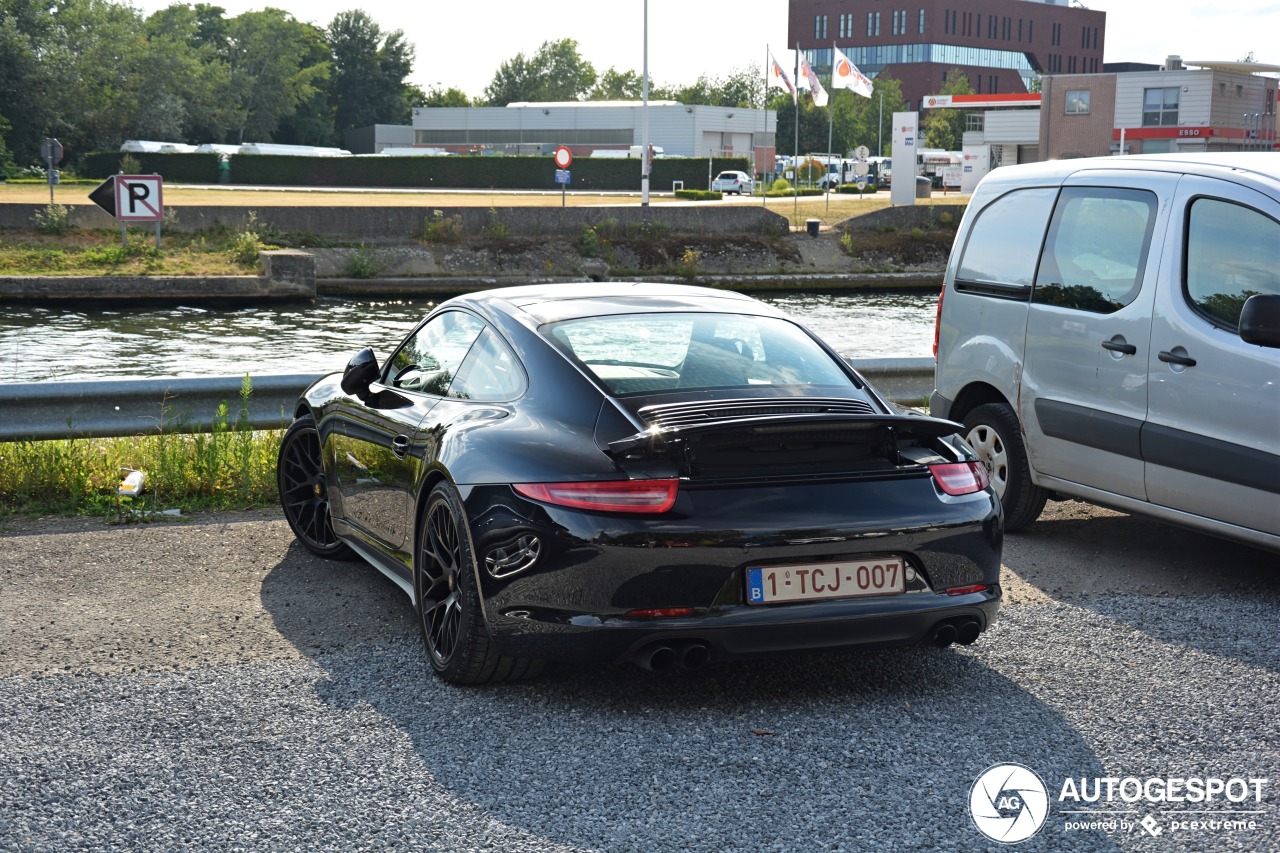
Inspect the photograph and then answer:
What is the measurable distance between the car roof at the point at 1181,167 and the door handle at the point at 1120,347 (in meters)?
0.80

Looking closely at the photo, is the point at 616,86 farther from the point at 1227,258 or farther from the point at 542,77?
the point at 1227,258

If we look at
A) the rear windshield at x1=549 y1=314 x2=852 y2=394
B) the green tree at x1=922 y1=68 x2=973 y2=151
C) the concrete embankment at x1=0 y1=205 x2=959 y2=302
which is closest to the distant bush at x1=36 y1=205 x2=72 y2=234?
the concrete embankment at x1=0 y1=205 x2=959 y2=302

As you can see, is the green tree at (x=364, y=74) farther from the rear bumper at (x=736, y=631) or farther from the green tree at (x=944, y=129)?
the rear bumper at (x=736, y=631)

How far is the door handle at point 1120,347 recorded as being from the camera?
20.5 ft

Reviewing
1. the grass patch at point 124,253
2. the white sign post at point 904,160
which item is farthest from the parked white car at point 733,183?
the grass patch at point 124,253

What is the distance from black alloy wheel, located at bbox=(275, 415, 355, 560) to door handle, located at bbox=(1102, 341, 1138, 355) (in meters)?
3.59

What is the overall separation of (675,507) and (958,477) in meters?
1.02

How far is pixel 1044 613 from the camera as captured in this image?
570cm

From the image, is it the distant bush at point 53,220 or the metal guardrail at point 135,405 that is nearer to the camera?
the metal guardrail at point 135,405

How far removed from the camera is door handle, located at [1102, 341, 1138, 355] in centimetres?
625

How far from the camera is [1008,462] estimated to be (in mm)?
7062

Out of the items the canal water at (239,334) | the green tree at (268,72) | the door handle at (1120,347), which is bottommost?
the canal water at (239,334)

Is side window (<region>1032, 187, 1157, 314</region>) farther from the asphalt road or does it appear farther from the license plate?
the license plate

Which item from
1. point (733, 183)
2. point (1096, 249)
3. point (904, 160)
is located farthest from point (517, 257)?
point (733, 183)
